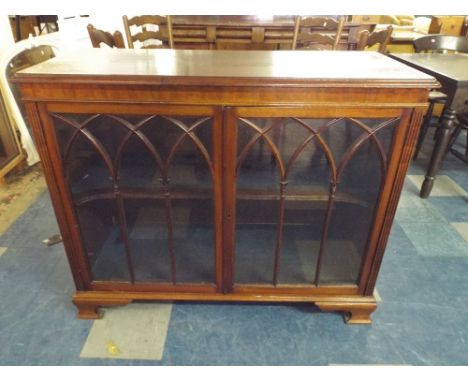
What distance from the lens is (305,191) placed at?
0.93m

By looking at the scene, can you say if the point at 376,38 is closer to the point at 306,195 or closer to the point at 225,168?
the point at 306,195

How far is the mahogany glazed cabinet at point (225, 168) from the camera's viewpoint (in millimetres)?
760

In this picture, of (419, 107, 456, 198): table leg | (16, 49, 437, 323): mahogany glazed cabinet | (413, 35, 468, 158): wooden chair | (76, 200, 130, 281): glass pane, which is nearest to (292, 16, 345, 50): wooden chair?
(419, 107, 456, 198): table leg

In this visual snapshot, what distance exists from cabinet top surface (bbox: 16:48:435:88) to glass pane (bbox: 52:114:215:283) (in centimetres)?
10

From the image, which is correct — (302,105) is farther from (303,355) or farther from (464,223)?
(464,223)

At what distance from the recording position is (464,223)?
1575 mm

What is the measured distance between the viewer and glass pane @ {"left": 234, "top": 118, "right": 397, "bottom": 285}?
82 cm

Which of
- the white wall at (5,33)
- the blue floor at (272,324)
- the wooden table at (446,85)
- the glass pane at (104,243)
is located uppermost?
the white wall at (5,33)

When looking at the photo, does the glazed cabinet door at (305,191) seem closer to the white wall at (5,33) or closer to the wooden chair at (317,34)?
the wooden chair at (317,34)

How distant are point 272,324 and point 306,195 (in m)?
0.45

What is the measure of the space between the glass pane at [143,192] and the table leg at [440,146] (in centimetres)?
129

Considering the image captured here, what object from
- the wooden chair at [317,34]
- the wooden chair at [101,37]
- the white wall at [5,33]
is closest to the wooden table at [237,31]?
the wooden chair at [317,34]

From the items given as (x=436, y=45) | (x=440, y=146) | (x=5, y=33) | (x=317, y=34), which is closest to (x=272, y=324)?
(x=440, y=146)
